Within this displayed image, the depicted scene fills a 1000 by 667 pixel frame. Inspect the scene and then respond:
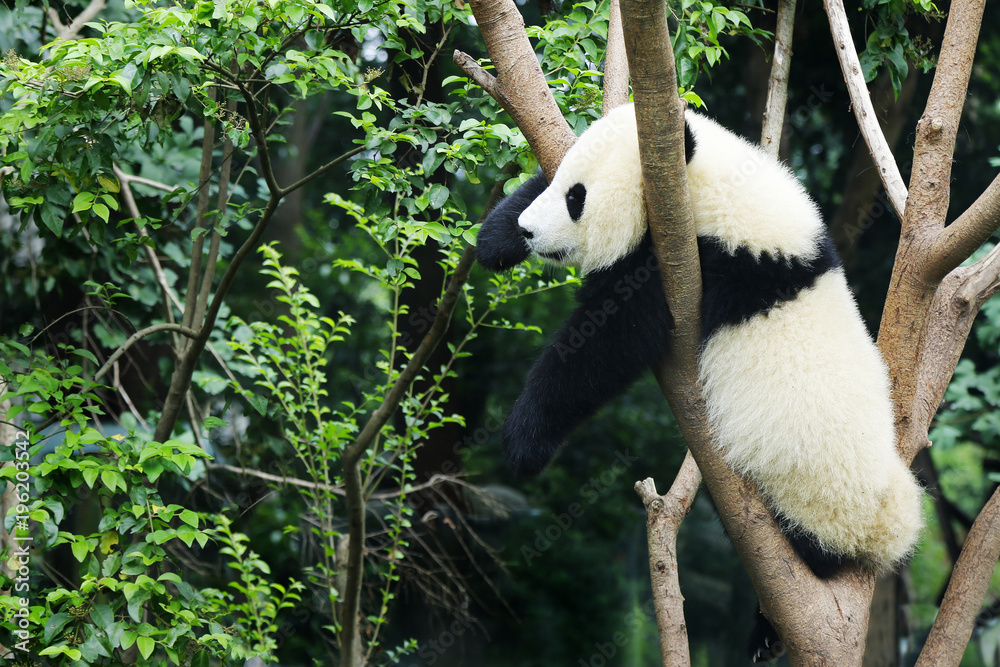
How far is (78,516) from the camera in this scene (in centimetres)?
408

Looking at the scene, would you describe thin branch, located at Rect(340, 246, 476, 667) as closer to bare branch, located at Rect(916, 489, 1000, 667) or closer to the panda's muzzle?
the panda's muzzle

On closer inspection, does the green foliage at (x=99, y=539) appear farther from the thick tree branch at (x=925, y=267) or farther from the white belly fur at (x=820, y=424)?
the thick tree branch at (x=925, y=267)

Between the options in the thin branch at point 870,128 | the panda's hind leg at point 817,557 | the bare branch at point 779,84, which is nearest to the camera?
the panda's hind leg at point 817,557

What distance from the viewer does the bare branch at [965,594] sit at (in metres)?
2.18

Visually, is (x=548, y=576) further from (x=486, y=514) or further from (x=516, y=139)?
(x=516, y=139)

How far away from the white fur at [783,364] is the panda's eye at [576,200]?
21mm

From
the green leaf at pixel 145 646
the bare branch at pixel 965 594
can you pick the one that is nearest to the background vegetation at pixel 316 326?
the green leaf at pixel 145 646

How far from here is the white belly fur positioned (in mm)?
2150

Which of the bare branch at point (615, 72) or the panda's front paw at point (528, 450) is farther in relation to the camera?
the bare branch at point (615, 72)

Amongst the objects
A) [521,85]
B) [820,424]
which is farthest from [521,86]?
[820,424]

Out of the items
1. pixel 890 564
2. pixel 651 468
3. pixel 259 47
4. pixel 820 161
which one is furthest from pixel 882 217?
pixel 259 47

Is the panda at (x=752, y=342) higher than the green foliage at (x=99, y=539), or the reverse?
the panda at (x=752, y=342)

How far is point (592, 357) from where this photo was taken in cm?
226

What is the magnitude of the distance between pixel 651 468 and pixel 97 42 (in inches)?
258
